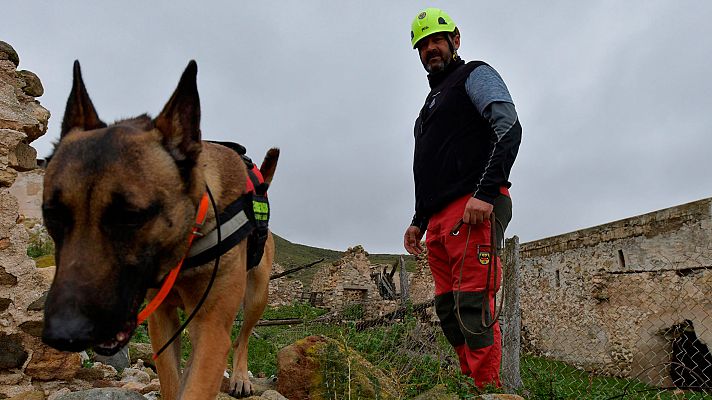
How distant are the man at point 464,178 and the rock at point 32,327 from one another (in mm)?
2901

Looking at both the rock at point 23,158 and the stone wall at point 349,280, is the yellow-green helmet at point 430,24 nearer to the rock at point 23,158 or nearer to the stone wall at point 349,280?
the rock at point 23,158

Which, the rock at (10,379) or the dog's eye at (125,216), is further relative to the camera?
the rock at (10,379)

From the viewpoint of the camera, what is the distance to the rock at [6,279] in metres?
3.75

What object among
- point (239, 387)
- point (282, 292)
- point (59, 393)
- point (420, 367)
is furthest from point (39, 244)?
point (282, 292)

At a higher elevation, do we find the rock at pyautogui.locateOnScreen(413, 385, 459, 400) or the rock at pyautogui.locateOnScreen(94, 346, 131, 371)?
the rock at pyautogui.locateOnScreen(94, 346, 131, 371)

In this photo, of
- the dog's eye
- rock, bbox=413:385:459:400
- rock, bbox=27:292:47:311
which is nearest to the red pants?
rock, bbox=413:385:459:400

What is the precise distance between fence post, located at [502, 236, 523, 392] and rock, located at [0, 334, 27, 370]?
3.60m

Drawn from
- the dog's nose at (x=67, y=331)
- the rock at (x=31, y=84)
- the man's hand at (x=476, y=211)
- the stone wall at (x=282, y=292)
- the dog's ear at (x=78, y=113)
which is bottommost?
the dog's nose at (x=67, y=331)

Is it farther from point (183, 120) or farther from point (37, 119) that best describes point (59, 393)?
point (183, 120)

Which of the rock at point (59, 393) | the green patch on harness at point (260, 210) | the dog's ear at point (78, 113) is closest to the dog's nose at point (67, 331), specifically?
the dog's ear at point (78, 113)

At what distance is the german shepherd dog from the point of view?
1467mm

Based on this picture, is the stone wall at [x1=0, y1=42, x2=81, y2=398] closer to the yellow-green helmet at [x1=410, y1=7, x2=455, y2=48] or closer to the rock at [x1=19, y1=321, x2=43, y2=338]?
the rock at [x1=19, y1=321, x2=43, y2=338]

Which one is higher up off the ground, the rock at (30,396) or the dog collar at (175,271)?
the dog collar at (175,271)

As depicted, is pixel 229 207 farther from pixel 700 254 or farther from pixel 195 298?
pixel 700 254
